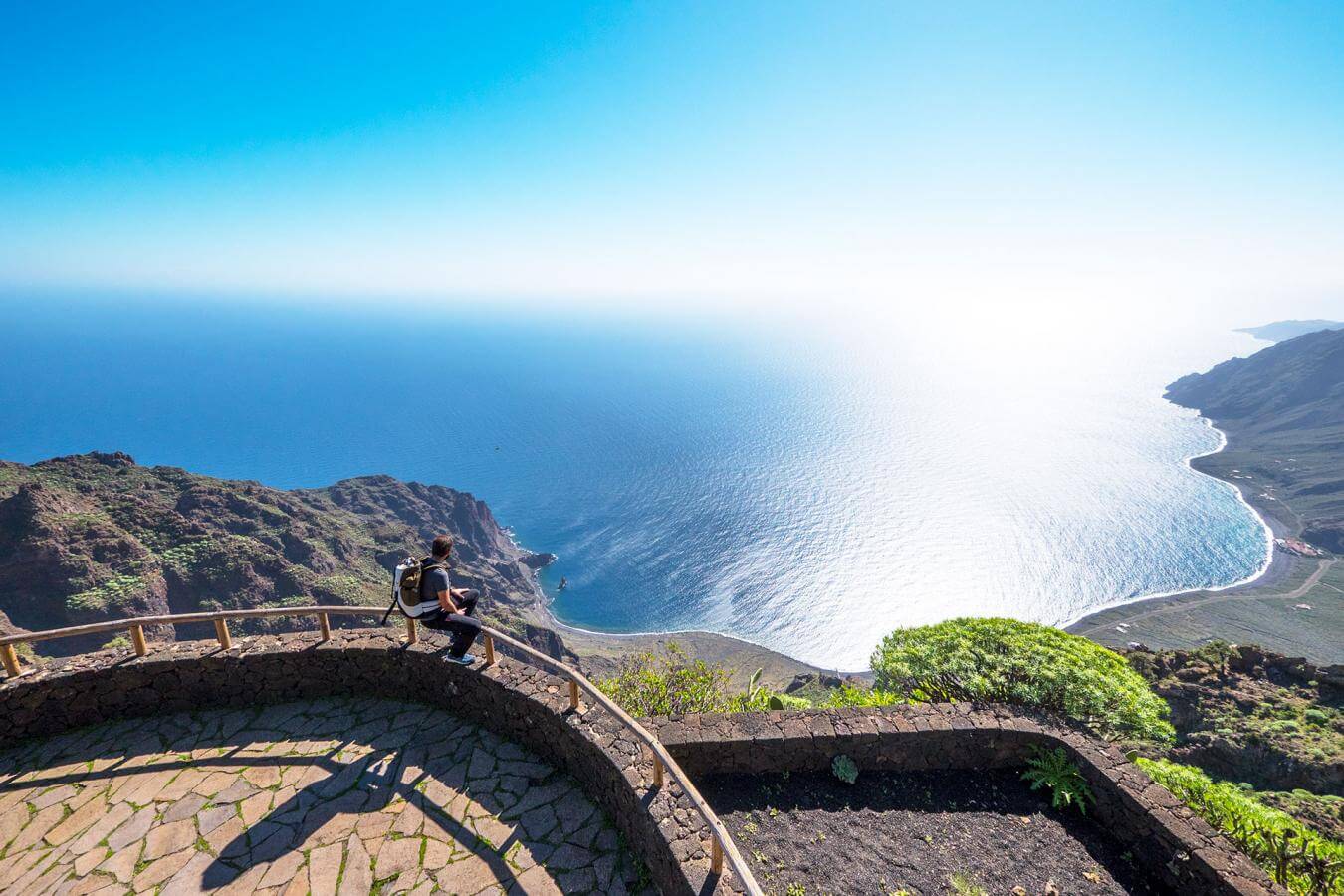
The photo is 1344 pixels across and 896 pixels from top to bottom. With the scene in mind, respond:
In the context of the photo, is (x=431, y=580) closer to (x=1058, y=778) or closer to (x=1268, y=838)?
(x=1058, y=778)

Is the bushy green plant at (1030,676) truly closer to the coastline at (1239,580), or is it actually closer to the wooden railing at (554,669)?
the wooden railing at (554,669)

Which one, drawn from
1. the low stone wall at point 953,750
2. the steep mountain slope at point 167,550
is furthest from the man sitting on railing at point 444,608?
the steep mountain slope at point 167,550

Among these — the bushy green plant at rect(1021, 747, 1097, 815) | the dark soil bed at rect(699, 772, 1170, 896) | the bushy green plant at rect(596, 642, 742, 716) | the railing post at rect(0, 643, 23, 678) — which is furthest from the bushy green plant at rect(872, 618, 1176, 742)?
the railing post at rect(0, 643, 23, 678)

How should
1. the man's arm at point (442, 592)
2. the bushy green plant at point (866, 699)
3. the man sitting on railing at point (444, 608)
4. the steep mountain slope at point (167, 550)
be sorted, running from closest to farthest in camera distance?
the man sitting on railing at point (444, 608), the man's arm at point (442, 592), the bushy green plant at point (866, 699), the steep mountain slope at point (167, 550)

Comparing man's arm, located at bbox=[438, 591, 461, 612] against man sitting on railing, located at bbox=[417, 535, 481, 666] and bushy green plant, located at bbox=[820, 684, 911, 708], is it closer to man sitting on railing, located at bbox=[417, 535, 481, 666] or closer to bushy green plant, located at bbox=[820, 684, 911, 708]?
man sitting on railing, located at bbox=[417, 535, 481, 666]

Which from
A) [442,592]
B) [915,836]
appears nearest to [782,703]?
[915,836]

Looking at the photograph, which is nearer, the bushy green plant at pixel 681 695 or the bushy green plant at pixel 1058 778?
the bushy green plant at pixel 1058 778
